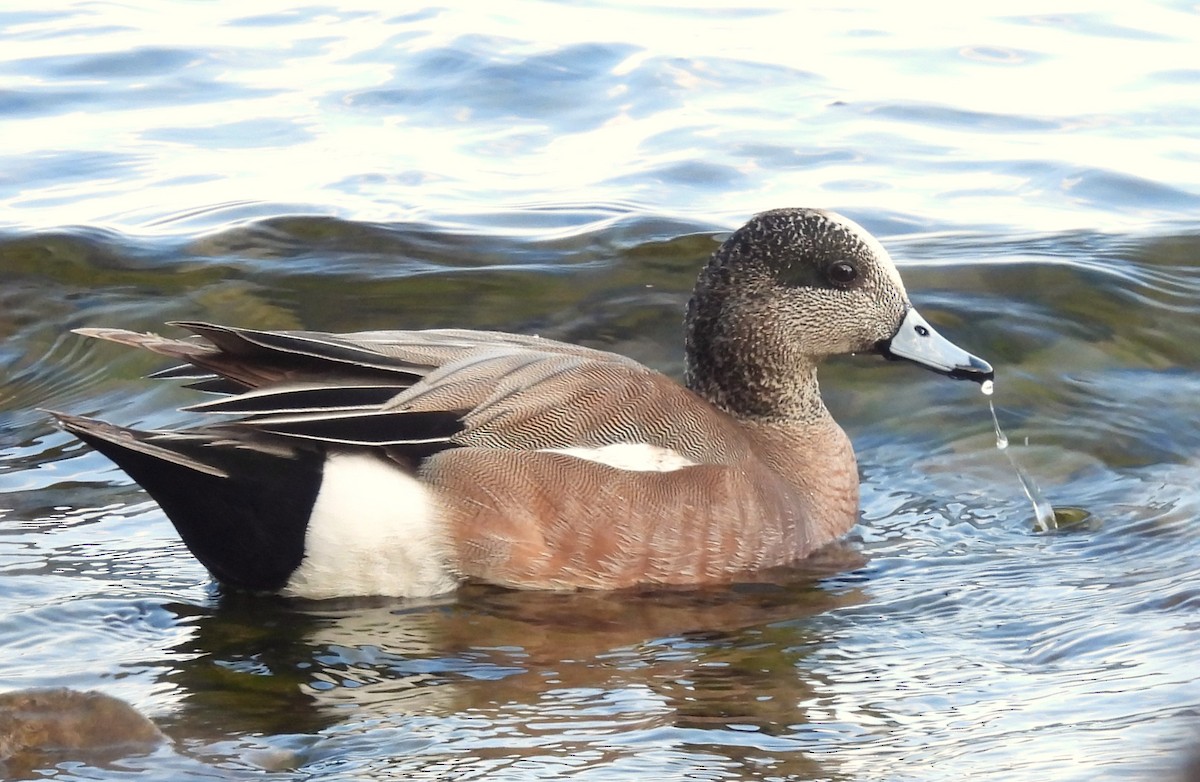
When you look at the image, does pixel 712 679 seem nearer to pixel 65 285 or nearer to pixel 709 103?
pixel 65 285

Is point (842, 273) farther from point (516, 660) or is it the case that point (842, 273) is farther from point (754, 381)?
point (516, 660)

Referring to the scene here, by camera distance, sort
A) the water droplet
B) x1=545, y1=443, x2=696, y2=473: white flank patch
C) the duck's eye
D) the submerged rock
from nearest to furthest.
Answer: the submerged rock → x1=545, y1=443, x2=696, y2=473: white flank patch → the water droplet → the duck's eye

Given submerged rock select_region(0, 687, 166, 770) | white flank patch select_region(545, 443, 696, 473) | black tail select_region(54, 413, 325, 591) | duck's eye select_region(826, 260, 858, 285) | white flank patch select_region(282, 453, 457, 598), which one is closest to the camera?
submerged rock select_region(0, 687, 166, 770)

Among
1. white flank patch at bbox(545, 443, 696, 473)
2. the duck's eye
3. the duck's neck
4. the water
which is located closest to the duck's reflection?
the water

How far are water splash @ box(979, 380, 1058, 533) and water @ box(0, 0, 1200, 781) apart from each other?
0.05m

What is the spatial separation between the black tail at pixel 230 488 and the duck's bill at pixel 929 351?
1.92m

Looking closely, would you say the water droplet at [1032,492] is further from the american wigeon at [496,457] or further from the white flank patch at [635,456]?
the white flank patch at [635,456]

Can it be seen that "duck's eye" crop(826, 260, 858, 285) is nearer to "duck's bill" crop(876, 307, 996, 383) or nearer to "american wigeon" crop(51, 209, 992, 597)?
"american wigeon" crop(51, 209, 992, 597)

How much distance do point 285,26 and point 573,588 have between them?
23.7ft

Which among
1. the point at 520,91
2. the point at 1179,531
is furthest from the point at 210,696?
the point at 520,91

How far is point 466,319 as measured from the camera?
272 inches

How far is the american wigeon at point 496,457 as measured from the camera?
4629 mm

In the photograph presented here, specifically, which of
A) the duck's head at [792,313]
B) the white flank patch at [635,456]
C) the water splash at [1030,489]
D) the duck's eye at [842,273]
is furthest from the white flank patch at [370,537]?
the water splash at [1030,489]

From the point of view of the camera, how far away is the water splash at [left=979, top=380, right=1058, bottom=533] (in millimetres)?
5391
